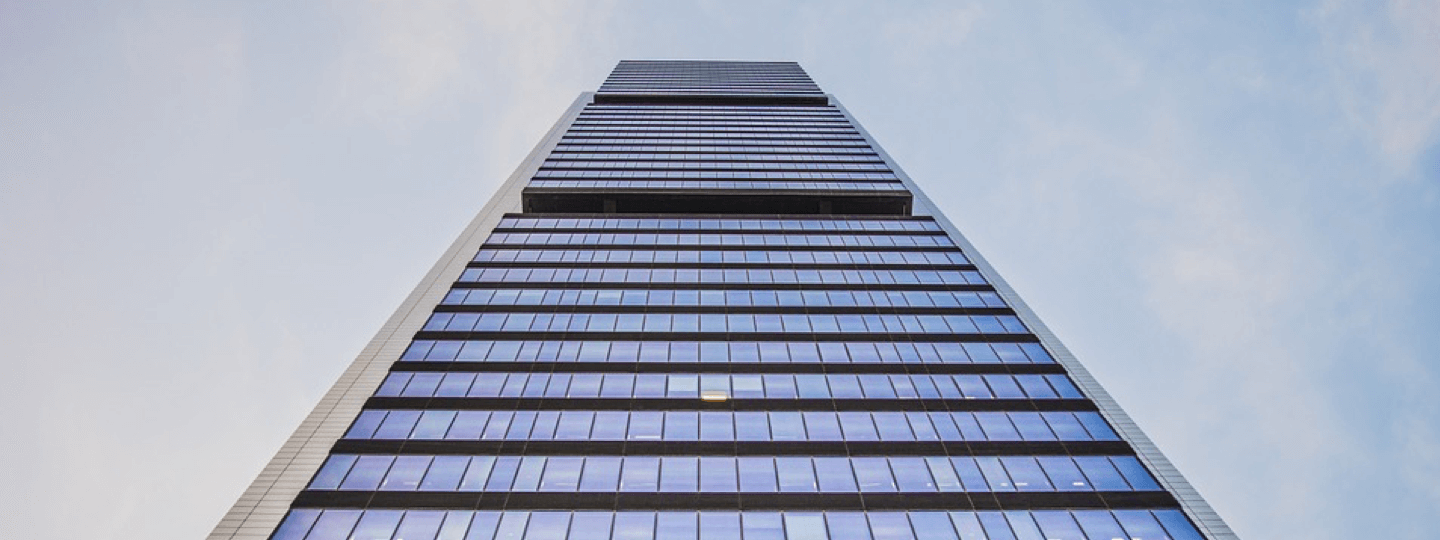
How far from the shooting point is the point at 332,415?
32.8 m

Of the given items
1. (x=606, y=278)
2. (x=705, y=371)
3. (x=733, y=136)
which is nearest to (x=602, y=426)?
(x=705, y=371)

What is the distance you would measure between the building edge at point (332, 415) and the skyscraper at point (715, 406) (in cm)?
10

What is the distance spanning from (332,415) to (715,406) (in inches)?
580

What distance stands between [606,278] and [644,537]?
72.0 ft

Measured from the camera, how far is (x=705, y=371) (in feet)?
120

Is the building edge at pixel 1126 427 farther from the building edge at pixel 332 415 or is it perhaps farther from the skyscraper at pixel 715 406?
the building edge at pixel 332 415

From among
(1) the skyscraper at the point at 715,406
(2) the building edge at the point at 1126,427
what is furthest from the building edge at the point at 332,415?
(2) the building edge at the point at 1126,427

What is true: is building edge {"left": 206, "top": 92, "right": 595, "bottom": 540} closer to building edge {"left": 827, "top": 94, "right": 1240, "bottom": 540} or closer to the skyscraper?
the skyscraper

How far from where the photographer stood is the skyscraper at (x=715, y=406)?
89.1ft

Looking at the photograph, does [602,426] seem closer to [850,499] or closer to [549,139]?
[850,499]

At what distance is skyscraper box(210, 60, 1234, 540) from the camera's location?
27.2m

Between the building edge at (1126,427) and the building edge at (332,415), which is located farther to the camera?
the building edge at (1126,427)

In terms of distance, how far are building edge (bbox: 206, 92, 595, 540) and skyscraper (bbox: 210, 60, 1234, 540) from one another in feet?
0.34

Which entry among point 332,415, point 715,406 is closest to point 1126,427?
point 715,406
